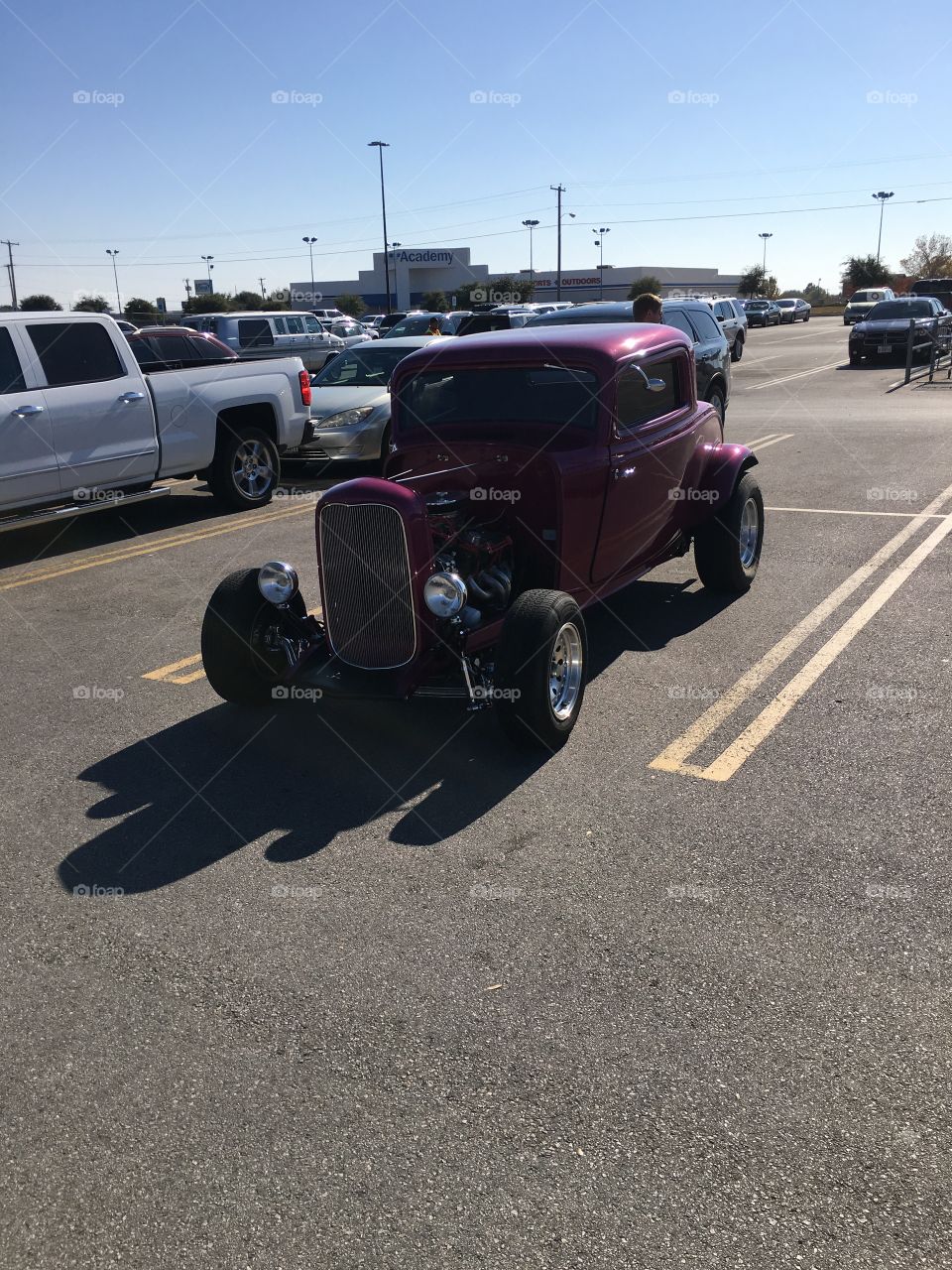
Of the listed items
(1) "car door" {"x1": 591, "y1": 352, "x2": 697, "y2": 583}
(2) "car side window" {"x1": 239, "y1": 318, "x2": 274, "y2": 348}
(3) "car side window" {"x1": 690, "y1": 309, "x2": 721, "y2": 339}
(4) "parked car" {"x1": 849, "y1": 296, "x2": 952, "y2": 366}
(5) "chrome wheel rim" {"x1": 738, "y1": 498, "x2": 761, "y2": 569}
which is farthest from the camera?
(4) "parked car" {"x1": 849, "y1": 296, "x2": 952, "y2": 366}

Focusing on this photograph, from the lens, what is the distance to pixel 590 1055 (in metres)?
3.26

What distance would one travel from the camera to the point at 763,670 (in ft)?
21.3

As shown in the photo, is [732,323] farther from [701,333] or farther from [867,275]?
[867,275]

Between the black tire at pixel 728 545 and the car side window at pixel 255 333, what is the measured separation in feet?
68.4

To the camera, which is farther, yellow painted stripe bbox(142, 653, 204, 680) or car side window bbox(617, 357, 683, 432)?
yellow painted stripe bbox(142, 653, 204, 680)

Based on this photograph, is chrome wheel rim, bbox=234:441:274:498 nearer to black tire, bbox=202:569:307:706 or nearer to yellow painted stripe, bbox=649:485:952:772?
black tire, bbox=202:569:307:706

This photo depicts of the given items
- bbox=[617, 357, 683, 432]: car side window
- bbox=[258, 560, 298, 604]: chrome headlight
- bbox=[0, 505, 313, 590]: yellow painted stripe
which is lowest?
bbox=[0, 505, 313, 590]: yellow painted stripe

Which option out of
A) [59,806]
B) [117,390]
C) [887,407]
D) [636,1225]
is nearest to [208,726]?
[59,806]

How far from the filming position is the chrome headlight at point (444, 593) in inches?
201

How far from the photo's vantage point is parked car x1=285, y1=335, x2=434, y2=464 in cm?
1308

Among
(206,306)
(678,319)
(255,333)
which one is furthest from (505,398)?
(206,306)

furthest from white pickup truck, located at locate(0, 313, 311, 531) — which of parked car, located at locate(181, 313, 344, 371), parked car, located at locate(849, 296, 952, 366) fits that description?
parked car, located at locate(849, 296, 952, 366)

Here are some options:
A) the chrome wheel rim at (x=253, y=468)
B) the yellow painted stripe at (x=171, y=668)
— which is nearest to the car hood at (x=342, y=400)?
the chrome wheel rim at (x=253, y=468)

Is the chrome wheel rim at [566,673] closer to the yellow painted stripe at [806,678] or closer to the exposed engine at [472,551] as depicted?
the exposed engine at [472,551]
